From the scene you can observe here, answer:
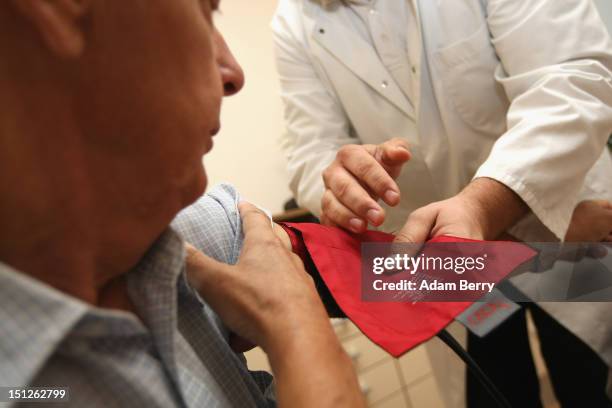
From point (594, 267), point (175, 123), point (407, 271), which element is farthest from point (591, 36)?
point (175, 123)

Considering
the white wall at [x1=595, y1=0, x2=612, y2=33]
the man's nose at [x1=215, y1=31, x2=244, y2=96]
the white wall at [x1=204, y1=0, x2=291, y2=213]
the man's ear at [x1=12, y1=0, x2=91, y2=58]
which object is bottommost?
the white wall at [x1=204, y1=0, x2=291, y2=213]

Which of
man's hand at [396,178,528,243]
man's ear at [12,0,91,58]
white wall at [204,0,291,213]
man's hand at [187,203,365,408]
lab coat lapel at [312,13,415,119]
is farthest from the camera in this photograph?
white wall at [204,0,291,213]

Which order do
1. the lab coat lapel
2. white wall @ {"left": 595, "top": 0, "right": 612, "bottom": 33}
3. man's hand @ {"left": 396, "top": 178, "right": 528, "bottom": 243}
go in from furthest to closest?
white wall @ {"left": 595, "top": 0, "right": 612, "bottom": 33} → the lab coat lapel → man's hand @ {"left": 396, "top": 178, "right": 528, "bottom": 243}

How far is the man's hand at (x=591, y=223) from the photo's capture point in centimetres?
73

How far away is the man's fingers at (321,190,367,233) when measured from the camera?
630 mm

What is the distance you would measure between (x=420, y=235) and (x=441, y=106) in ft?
1.53

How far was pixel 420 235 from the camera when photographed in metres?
0.59

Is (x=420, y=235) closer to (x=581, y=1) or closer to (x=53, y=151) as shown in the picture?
(x=53, y=151)

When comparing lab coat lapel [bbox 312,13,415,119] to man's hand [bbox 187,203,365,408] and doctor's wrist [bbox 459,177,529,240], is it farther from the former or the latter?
man's hand [bbox 187,203,365,408]

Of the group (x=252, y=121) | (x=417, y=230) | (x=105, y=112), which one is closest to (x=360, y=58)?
(x=417, y=230)

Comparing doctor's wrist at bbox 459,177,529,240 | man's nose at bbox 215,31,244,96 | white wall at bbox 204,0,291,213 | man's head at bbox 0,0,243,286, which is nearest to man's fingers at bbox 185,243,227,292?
man's head at bbox 0,0,243,286

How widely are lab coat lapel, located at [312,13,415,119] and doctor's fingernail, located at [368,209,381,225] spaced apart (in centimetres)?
46

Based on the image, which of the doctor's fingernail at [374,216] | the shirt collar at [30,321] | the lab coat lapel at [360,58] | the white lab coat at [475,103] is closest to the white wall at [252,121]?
the white lab coat at [475,103]

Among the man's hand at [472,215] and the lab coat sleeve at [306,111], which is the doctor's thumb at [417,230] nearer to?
the man's hand at [472,215]
